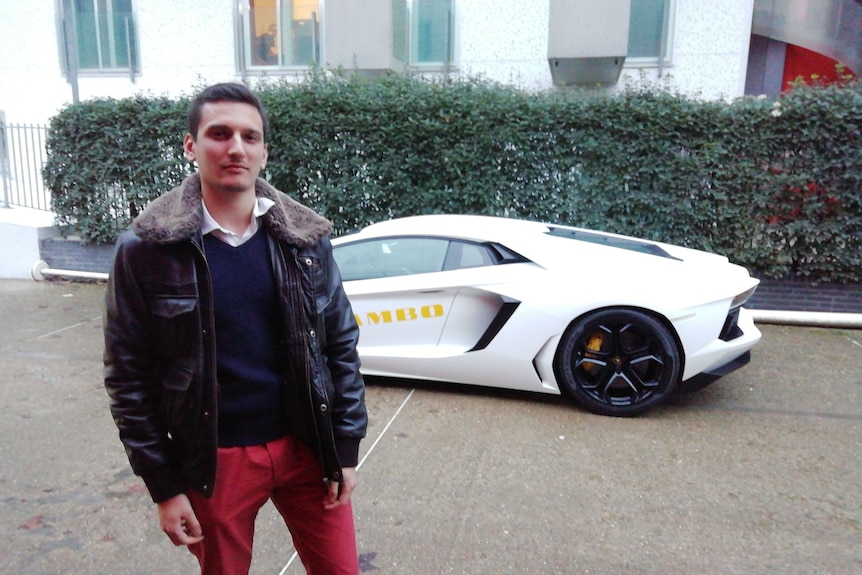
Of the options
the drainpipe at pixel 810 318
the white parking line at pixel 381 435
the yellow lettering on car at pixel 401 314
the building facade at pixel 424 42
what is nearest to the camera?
the white parking line at pixel 381 435

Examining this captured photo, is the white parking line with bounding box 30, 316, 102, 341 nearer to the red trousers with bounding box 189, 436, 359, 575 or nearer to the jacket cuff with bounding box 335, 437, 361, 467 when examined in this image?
the red trousers with bounding box 189, 436, 359, 575

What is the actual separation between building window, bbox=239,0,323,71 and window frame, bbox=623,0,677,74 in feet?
17.9

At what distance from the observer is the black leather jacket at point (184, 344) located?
5.16ft

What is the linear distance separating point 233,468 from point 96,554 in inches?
62.2

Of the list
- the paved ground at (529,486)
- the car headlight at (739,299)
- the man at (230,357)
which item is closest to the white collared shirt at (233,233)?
the man at (230,357)

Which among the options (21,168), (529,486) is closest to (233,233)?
(529,486)

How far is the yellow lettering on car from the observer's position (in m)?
4.55

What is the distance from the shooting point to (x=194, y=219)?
159 cm

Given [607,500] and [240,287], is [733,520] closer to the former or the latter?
[607,500]

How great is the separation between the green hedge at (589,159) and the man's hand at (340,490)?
5.93 metres

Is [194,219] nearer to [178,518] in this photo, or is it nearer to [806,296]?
[178,518]

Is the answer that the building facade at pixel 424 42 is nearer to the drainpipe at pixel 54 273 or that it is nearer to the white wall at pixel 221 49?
the white wall at pixel 221 49

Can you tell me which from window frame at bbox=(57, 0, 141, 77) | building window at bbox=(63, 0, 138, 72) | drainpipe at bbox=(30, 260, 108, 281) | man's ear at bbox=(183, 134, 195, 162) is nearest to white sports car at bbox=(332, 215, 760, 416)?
man's ear at bbox=(183, 134, 195, 162)

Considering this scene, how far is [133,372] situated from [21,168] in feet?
32.4
